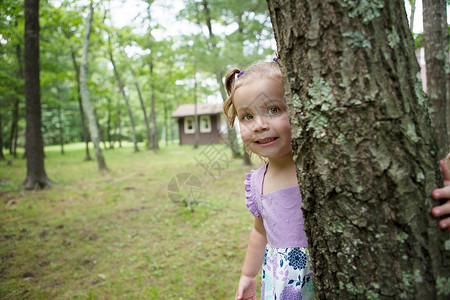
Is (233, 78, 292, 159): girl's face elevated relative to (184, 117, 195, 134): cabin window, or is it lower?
lower

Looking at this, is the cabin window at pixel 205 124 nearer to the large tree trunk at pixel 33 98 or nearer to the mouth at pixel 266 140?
the large tree trunk at pixel 33 98

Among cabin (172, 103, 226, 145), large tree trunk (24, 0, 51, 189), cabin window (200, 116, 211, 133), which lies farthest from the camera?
cabin window (200, 116, 211, 133)

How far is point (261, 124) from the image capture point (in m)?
1.23

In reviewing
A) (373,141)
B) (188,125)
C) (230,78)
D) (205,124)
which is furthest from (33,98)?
(188,125)

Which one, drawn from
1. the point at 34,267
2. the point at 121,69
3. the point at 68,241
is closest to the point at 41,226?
the point at 68,241

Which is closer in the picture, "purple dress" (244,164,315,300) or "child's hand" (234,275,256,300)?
"purple dress" (244,164,315,300)

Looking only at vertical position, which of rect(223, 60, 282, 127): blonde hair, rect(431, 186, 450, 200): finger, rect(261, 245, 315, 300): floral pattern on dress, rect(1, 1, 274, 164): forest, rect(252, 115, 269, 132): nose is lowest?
rect(261, 245, 315, 300): floral pattern on dress

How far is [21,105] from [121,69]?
7.57 metres

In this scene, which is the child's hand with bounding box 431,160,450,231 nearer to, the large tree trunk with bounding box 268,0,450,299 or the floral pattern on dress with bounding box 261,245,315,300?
the large tree trunk with bounding box 268,0,450,299

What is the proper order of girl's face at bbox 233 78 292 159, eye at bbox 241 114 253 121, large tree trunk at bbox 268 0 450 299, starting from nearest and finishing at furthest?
large tree trunk at bbox 268 0 450 299, girl's face at bbox 233 78 292 159, eye at bbox 241 114 253 121

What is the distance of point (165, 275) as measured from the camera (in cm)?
334

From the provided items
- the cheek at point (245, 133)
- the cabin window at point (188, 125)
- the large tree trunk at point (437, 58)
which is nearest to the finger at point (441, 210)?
the cheek at point (245, 133)

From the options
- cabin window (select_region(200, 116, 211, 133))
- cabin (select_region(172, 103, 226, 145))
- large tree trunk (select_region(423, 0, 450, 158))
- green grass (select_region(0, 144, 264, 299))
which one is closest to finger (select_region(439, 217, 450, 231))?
green grass (select_region(0, 144, 264, 299))

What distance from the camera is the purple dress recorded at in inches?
50.9
